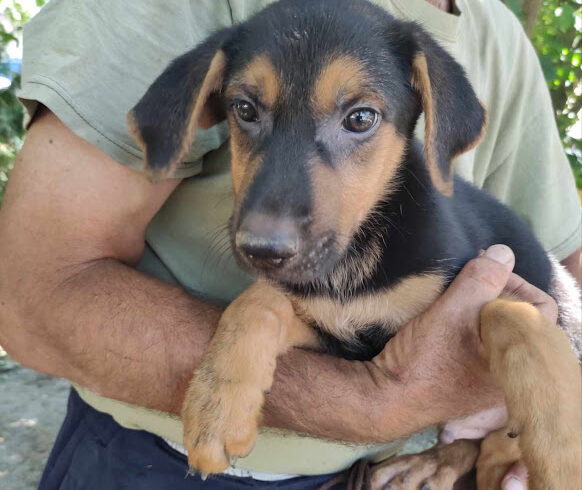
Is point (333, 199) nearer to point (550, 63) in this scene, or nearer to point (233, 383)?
point (233, 383)

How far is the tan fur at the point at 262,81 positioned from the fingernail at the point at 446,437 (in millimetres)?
1297

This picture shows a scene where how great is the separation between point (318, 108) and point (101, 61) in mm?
616

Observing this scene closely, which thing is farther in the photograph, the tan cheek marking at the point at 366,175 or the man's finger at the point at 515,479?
the man's finger at the point at 515,479

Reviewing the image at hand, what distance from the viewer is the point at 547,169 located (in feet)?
9.52

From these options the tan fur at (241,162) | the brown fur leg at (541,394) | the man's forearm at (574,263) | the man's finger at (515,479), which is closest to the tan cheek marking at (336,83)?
the tan fur at (241,162)

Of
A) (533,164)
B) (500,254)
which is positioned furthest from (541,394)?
(533,164)

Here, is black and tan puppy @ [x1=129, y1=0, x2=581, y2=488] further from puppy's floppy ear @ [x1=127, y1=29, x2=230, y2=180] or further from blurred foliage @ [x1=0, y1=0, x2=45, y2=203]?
blurred foliage @ [x1=0, y1=0, x2=45, y2=203]

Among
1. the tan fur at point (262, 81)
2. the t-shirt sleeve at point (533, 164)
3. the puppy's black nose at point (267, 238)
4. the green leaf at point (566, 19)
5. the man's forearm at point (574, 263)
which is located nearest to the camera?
the puppy's black nose at point (267, 238)

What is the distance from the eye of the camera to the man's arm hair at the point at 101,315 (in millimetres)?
1811

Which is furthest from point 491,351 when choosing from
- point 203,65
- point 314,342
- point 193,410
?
point 203,65

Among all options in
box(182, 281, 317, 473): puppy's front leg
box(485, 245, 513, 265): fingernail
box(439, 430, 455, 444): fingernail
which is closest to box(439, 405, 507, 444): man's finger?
box(439, 430, 455, 444): fingernail

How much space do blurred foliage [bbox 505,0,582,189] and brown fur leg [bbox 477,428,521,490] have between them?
3.29 meters

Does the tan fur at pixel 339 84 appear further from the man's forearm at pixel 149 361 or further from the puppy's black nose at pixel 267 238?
the man's forearm at pixel 149 361

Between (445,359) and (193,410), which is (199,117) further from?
(445,359)
